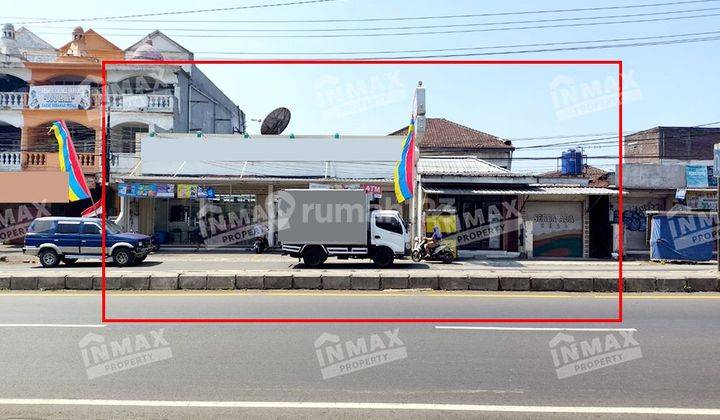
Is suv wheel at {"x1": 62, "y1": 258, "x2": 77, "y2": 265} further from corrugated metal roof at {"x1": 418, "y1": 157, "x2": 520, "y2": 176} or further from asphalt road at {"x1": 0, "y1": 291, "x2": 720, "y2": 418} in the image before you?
corrugated metal roof at {"x1": 418, "y1": 157, "x2": 520, "y2": 176}

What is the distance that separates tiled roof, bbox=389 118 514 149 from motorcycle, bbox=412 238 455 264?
19300mm

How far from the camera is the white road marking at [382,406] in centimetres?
455

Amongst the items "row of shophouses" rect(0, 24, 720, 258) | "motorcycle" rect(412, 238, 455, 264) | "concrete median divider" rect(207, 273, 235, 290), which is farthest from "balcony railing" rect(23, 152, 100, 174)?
"concrete median divider" rect(207, 273, 235, 290)

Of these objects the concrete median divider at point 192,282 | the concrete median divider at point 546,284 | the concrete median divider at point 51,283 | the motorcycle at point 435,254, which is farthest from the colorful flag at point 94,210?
the concrete median divider at point 546,284

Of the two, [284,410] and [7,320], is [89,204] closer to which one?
[7,320]

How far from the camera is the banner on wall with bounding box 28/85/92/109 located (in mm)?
25891

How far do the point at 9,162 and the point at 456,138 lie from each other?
93.6 ft

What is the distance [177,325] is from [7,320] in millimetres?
2737

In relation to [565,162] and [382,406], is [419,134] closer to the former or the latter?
[565,162]

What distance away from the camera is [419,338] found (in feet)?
22.6

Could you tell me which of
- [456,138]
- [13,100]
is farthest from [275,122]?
[456,138]

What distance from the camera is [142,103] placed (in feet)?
87.0

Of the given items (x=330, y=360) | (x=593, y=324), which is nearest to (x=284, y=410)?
(x=330, y=360)

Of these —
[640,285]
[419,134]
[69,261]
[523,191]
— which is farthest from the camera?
[523,191]
